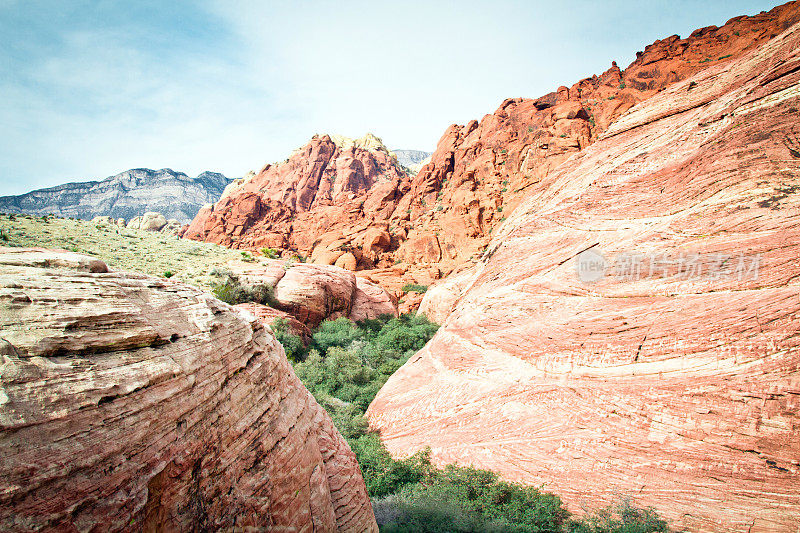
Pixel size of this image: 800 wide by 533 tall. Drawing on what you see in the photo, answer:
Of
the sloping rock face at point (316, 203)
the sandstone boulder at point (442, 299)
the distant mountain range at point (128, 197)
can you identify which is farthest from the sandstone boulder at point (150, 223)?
the sandstone boulder at point (442, 299)

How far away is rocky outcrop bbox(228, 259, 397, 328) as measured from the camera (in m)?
17.7

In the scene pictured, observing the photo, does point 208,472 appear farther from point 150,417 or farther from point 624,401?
point 624,401

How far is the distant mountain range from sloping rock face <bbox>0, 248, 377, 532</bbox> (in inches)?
5086

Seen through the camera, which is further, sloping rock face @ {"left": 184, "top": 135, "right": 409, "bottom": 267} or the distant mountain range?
the distant mountain range

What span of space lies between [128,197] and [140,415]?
148m

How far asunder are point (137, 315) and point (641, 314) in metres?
9.19

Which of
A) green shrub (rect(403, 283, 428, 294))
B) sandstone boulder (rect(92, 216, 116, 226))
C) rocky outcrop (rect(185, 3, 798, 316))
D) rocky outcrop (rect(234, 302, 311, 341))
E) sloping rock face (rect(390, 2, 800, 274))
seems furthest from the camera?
green shrub (rect(403, 283, 428, 294))

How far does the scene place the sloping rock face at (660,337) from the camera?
5639mm

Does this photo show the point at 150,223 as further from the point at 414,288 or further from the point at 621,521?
the point at 621,521

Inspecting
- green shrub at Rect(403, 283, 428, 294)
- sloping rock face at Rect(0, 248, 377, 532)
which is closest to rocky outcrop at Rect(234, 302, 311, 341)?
sloping rock face at Rect(0, 248, 377, 532)

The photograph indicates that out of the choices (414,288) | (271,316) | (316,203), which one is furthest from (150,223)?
(271,316)

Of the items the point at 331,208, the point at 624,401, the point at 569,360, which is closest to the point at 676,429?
the point at 624,401

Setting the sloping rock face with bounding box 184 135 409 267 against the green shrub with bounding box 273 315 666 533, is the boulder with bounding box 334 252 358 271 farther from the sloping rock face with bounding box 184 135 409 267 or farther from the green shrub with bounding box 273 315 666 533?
the green shrub with bounding box 273 315 666 533

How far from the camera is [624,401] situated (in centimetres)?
677
